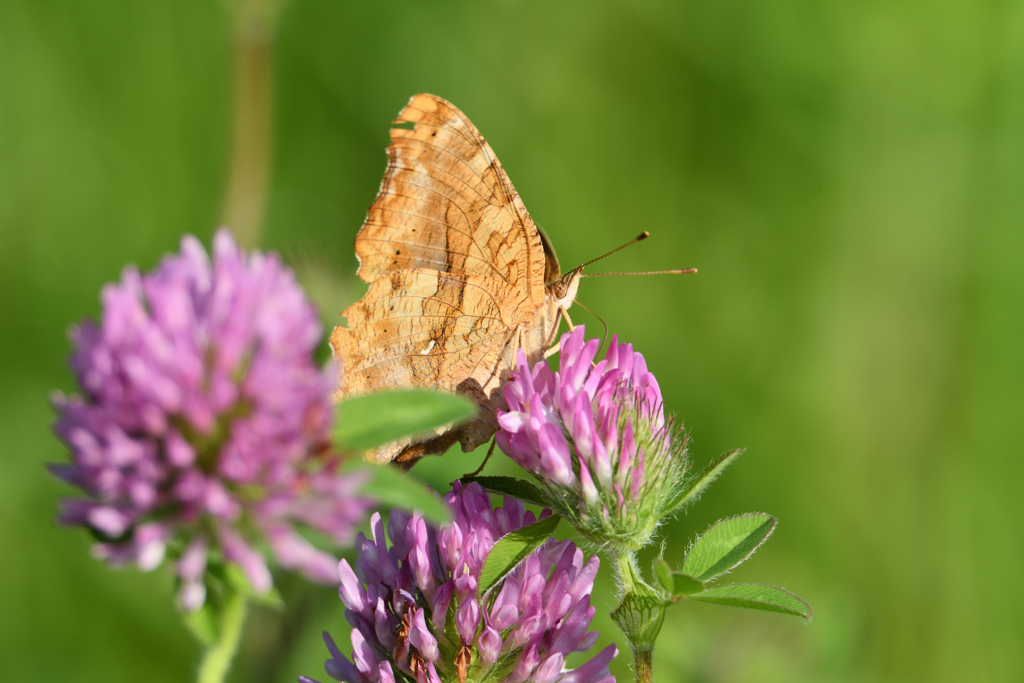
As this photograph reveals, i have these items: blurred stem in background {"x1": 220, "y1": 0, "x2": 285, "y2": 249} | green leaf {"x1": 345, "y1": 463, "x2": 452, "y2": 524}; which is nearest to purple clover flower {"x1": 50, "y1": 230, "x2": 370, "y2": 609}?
green leaf {"x1": 345, "y1": 463, "x2": 452, "y2": 524}

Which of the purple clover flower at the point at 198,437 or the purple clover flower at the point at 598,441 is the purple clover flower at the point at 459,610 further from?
the purple clover flower at the point at 198,437

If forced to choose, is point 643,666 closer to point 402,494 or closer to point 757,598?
point 757,598

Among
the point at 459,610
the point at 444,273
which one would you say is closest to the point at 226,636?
the point at 459,610

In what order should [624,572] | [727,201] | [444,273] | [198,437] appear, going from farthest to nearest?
[727,201]
[444,273]
[624,572]
[198,437]

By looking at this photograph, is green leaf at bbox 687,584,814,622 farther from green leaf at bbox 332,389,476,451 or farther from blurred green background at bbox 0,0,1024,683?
blurred green background at bbox 0,0,1024,683

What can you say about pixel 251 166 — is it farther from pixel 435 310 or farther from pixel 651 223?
pixel 651 223

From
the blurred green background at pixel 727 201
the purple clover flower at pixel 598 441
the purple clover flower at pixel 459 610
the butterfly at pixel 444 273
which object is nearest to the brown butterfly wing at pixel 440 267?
the butterfly at pixel 444 273
